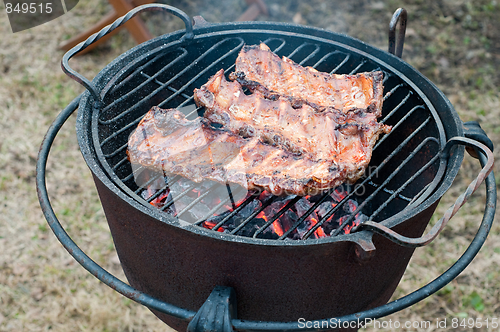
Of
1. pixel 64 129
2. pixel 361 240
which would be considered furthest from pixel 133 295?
pixel 64 129

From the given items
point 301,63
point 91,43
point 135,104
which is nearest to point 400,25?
point 301,63

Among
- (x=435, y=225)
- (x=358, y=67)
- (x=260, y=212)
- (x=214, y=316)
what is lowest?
(x=214, y=316)

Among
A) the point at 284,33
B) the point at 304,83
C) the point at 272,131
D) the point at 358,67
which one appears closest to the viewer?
the point at 272,131

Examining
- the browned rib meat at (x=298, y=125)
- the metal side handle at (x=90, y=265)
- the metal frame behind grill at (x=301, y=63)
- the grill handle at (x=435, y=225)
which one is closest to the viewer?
the grill handle at (x=435, y=225)

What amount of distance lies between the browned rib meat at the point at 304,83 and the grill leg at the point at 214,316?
4.32 ft

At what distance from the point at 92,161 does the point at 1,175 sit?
299 cm

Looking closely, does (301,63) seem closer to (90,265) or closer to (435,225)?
(435,225)

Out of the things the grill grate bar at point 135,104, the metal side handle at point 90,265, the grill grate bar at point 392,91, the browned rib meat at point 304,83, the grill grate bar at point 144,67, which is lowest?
the metal side handle at point 90,265

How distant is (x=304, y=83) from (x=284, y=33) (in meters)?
0.49

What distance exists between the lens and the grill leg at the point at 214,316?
6.04 ft

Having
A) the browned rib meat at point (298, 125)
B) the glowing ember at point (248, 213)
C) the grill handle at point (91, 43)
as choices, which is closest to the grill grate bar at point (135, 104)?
the grill handle at point (91, 43)

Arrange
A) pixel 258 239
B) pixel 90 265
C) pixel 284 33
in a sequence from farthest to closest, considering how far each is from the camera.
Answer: pixel 284 33, pixel 90 265, pixel 258 239

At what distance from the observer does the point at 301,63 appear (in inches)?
114

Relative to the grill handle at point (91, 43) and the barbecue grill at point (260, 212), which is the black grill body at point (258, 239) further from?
the grill handle at point (91, 43)
